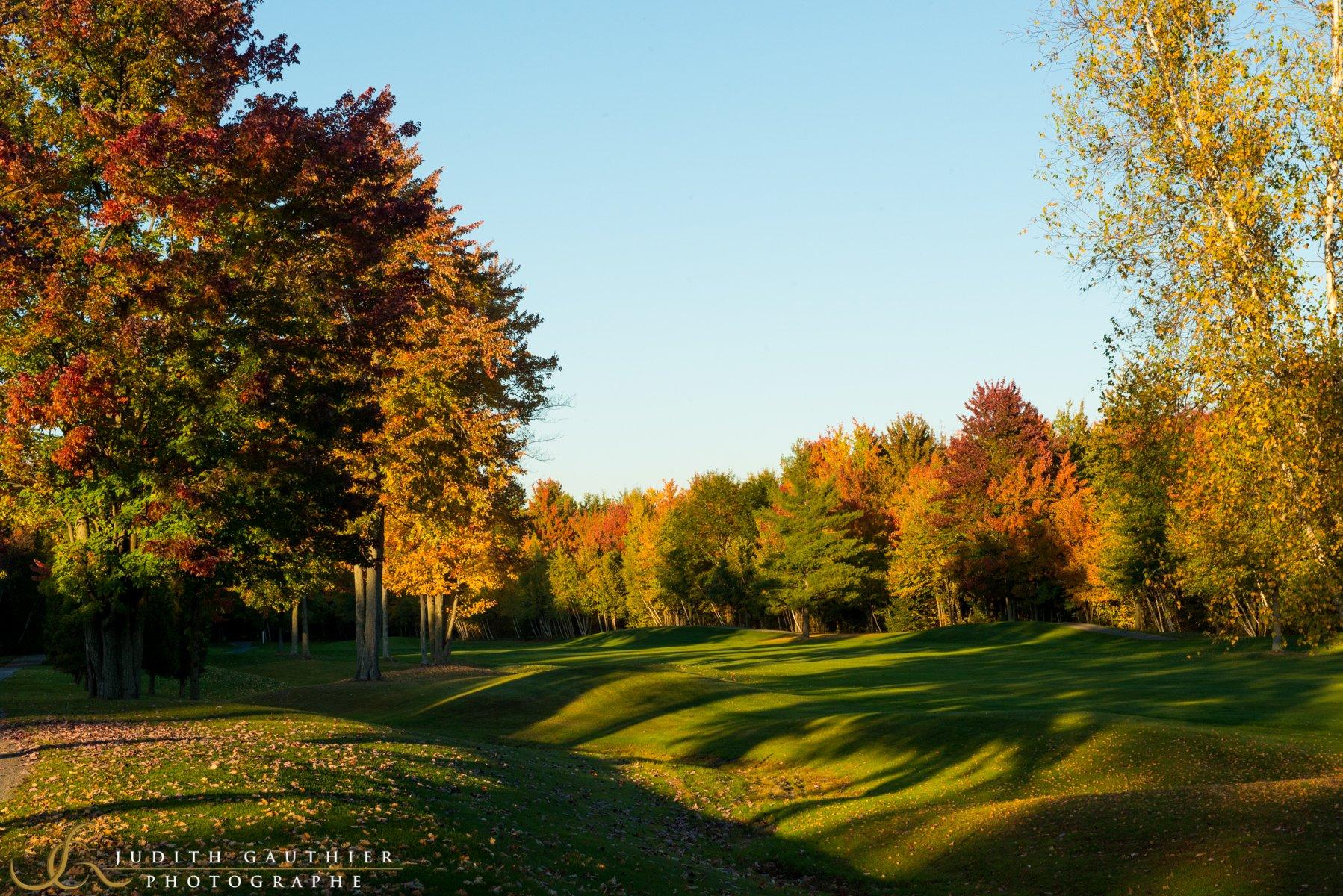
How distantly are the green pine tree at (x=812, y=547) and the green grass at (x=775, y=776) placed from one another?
3109cm

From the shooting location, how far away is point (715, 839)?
19391 mm

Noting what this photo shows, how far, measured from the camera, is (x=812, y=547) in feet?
242

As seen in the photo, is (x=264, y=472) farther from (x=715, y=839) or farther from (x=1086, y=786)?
(x=1086, y=786)

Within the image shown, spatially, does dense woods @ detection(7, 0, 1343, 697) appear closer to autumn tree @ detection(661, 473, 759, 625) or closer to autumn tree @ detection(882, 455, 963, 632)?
autumn tree @ detection(882, 455, 963, 632)

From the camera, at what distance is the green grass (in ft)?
45.7

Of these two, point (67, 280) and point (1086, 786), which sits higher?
point (67, 280)

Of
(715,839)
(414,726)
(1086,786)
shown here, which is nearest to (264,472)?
(414,726)

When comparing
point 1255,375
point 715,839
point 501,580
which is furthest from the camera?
point 501,580

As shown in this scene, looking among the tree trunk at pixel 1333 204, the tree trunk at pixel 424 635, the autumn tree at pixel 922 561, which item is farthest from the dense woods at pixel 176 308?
the autumn tree at pixel 922 561

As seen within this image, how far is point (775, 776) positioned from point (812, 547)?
49.3 meters

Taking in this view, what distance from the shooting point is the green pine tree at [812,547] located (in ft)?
241

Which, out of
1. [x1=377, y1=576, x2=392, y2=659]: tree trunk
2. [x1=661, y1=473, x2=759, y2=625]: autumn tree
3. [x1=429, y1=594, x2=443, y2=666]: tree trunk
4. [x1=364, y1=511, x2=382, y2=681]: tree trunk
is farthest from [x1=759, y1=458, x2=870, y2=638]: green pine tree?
[x1=364, y1=511, x2=382, y2=681]: tree trunk

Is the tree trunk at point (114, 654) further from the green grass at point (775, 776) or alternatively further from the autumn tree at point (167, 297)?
the green grass at point (775, 776)

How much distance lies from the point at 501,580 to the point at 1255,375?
38345 mm
